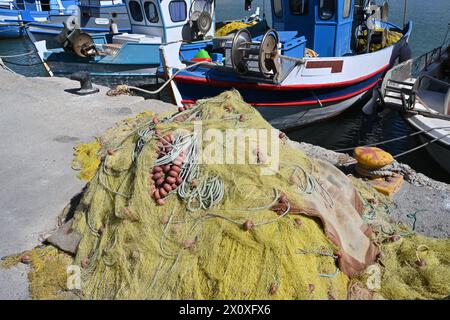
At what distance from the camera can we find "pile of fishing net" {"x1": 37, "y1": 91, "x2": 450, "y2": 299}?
2.69 m

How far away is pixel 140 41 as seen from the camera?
11.1m

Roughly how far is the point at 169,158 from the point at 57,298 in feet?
4.46

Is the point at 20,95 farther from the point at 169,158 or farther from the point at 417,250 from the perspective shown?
the point at 417,250

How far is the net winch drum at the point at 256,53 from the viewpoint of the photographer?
6.82 m

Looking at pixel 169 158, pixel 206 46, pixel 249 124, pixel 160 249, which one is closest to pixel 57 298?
pixel 160 249

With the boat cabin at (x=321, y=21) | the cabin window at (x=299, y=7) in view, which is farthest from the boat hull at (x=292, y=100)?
the cabin window at (x=299, y=7)

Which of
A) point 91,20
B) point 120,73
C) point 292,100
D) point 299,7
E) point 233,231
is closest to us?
point 233,231

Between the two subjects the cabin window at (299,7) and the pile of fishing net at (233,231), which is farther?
the cabin window at (299,7)

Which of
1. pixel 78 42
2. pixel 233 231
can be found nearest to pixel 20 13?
pixel 78 42

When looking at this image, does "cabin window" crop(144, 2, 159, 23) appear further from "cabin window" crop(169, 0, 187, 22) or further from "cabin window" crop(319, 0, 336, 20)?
"cabin window" crop(319, 0, 336, 20)

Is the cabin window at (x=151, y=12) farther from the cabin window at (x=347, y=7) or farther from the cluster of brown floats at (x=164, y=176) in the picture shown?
the cluster of brown floats at (x=164, y=176)

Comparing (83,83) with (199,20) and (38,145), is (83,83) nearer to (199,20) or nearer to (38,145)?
(38,145)

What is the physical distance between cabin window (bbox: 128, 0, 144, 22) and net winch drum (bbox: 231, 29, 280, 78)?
5512 mm

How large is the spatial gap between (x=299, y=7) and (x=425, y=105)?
158 inches
